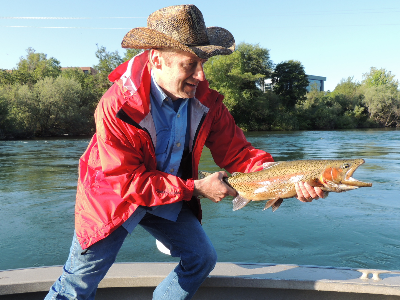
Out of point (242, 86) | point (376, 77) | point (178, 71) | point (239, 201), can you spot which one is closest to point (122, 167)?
point (178, 71)

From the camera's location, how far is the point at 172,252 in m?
3.09

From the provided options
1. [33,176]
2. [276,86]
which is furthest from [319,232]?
[276,86]

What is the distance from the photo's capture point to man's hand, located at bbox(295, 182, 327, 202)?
287 centimetres

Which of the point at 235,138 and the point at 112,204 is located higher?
the point at 235,138

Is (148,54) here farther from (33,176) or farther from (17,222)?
(33,176)

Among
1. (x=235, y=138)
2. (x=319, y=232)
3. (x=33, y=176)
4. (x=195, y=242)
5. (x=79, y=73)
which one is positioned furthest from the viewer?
(x=79, y=73)

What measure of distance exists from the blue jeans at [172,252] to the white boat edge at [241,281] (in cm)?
20

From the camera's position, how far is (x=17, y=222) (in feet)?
27.7

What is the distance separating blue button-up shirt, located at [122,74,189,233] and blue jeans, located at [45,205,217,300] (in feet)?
0.47

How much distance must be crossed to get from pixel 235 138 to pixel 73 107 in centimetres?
4607

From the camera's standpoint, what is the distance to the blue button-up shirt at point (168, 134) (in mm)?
2924

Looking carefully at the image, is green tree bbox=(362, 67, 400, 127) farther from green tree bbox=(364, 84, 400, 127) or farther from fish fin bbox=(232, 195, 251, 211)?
fish fin bbox=(232, 195, 251, 211)

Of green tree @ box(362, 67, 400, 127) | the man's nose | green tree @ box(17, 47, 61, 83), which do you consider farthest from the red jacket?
green tree @ box(362, 67, 400, 127)

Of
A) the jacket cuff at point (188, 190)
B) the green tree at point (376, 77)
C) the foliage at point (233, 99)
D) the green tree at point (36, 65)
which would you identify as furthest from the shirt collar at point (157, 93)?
the green tree at point (376, 77)
